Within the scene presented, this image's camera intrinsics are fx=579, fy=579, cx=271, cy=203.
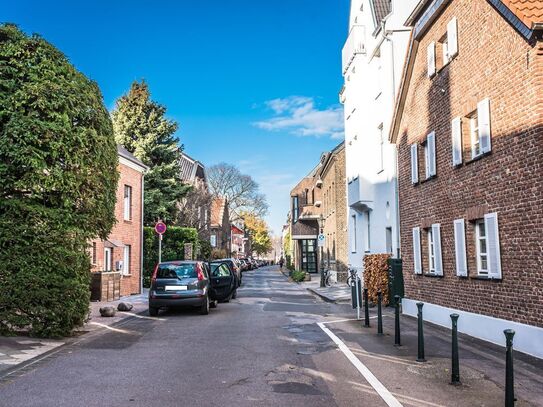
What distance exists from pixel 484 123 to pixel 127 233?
1943 centimetres

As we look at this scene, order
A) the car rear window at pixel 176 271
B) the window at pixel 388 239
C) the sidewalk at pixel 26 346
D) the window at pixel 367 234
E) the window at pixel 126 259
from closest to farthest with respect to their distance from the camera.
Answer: the sidewalk at pixel 26 346
the car rear window at pixel 176 271
the window at pixel 388 239
the window at pixel 367 234
the window at pixel 126 259

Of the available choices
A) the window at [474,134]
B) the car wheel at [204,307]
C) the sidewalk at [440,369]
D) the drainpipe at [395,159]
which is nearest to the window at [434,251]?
the sidewalk at [440,369]

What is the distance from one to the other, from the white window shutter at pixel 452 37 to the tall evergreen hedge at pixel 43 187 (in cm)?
842

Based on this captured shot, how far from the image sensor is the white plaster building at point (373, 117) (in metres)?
20.3

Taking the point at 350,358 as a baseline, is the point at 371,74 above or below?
above

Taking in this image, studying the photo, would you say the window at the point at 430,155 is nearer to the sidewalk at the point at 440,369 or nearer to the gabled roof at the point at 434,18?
the gabled roof at the point at 434,18

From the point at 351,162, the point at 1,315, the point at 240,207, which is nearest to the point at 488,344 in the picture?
the point at 1,315

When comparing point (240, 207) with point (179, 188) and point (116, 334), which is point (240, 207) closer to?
point (179, 188)

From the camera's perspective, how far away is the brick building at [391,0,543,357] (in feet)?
32.9

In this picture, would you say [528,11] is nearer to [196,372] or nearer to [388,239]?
[196,372]

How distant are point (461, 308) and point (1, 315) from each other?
9.77 metres

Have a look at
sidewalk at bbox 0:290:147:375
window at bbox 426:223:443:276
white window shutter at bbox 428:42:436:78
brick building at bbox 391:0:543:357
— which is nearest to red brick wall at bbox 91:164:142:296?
sidewalk at bbox 0:290:147:375

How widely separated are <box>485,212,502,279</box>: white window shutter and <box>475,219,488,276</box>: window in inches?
21.0

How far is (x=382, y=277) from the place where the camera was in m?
20.2
